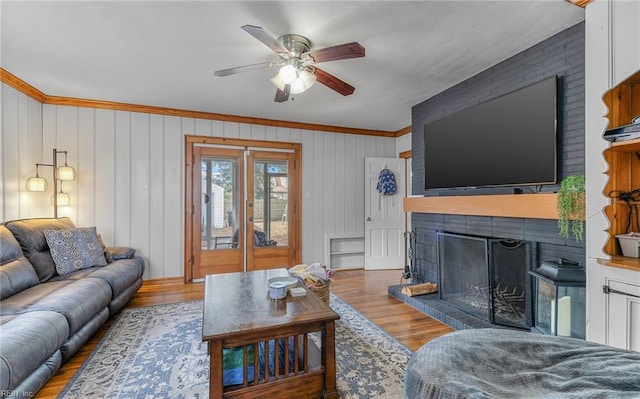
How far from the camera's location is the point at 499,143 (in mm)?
2621

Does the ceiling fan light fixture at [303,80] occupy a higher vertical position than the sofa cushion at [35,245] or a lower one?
higher

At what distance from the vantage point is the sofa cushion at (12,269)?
85.0 inches

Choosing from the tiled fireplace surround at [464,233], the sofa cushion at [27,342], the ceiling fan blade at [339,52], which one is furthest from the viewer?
the tiled fireplace surround at [464,233]

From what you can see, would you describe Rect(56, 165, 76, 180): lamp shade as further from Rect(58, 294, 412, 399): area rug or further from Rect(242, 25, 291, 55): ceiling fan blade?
Rect(242, 25, 291, 55): ceiling fan blade

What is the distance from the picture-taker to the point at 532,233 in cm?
238

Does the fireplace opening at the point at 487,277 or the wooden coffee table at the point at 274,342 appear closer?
the wooden coffee table at the point at 274,342

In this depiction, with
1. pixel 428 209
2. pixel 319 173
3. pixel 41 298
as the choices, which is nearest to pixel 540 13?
pixel 428 209

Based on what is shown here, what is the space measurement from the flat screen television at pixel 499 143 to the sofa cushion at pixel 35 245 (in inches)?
156

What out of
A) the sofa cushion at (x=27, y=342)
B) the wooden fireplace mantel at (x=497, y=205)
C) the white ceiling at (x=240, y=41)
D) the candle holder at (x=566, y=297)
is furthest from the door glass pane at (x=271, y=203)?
the candle holder at (x=566, y=297)

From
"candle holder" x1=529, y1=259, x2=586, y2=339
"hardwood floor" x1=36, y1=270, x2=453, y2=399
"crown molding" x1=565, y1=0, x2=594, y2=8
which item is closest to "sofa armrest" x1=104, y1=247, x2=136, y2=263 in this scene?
"hardwood floor" x1=36, y1=270, x2=453, y2=399

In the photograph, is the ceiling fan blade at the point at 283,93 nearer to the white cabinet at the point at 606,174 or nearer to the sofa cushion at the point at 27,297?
the white cabinet at the point at 606,174

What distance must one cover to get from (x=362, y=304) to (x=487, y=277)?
4.42 feet

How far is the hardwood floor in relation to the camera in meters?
2.15

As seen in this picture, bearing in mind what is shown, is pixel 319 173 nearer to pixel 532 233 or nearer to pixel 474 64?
pixel 474 64
